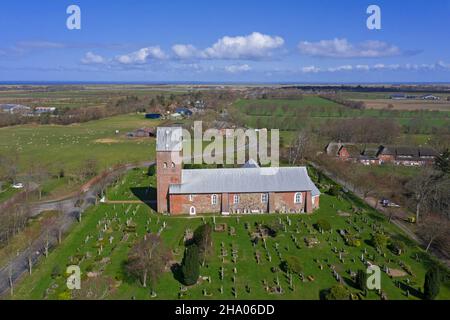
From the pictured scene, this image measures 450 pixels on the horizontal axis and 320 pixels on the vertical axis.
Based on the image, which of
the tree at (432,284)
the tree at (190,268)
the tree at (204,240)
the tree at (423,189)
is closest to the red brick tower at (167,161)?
the tree at (204,240)

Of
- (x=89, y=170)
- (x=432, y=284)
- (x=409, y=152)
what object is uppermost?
(x=409, y=152)

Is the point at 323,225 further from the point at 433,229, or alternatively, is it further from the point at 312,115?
the point at 312,115

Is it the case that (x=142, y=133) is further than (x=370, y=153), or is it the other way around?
(x=142, y=133)

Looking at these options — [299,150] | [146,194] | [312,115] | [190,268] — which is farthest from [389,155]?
[312,115]

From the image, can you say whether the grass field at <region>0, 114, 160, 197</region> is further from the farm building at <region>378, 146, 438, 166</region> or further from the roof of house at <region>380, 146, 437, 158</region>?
the roof of house at <region>380, 146, 437, 158</region>

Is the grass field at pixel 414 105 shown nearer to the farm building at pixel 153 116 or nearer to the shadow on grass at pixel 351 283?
the farm building at pixel 153 116

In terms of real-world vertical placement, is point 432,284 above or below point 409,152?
below

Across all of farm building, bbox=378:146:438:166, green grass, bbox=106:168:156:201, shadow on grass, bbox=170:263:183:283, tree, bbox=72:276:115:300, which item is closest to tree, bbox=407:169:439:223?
farm building, bbox=378:146:438:166
